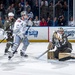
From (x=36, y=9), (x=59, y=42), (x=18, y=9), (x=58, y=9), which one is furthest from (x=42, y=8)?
(x=59, y=42)

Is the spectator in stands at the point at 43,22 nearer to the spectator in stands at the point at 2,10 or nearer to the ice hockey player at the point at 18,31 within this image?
the spectator in stands at the point at 2,10

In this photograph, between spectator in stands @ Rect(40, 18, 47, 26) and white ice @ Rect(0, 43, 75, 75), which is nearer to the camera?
white ice @ Rect(0, 43, 75, 75)

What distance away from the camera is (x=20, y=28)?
10953 mm

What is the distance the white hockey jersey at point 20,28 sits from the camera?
10.9 metres

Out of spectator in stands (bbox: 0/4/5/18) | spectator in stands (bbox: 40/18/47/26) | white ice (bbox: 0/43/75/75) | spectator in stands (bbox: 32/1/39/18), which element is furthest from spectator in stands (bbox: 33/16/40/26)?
white ice (bbox: 0/43/75/75)

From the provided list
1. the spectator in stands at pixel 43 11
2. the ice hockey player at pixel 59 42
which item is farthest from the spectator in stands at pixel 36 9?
the ice hockey player at pixel 59 42

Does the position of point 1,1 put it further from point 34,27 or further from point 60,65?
point 60,65

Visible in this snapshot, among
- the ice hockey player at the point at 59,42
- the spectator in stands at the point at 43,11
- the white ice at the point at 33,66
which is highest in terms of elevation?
the spectator in stands at the point at 43,11

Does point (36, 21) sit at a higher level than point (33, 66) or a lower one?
higher

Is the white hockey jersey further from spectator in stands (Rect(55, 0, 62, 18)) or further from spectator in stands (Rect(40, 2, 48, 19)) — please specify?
spectator in stands (Rect(55, 0, 62, 18))

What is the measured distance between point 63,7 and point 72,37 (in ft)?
9.29

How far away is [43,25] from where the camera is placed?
16875 mm

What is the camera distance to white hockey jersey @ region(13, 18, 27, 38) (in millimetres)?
10906

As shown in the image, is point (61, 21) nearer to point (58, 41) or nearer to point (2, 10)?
point (2, 10)
